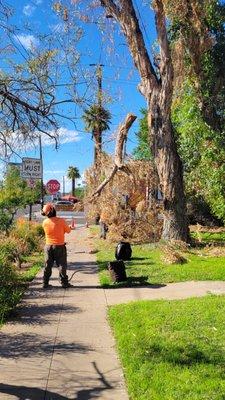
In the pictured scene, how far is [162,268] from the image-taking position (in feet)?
45.2

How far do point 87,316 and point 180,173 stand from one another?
1128cm

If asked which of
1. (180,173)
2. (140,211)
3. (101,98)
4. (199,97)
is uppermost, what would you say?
(199,97)

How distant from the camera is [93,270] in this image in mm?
14172

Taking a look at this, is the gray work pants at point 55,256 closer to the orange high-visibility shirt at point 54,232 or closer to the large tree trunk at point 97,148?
the orange high-visibility shirt at point 54,232

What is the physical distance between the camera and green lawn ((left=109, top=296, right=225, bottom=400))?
517 centimetres

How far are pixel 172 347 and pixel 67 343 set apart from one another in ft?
4.55

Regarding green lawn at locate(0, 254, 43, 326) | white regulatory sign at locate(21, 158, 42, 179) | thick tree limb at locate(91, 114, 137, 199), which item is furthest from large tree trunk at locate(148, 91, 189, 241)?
green lawn at locate(0, 254, 43, 326)

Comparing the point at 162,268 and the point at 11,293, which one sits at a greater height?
Answer: the point at 11,293

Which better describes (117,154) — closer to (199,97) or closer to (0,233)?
(199,97)

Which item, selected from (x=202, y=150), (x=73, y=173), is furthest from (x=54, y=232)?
(x=73, y=173)

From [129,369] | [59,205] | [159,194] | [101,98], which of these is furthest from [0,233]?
[59,205]

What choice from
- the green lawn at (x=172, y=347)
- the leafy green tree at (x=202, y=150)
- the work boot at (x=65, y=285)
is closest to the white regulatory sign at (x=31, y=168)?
the leafy green tree at (x=202, y=150)

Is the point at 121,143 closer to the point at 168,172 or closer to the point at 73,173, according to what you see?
the point at 168,172

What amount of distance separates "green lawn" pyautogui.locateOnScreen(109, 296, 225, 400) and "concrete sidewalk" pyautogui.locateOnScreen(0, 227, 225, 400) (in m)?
0.20
